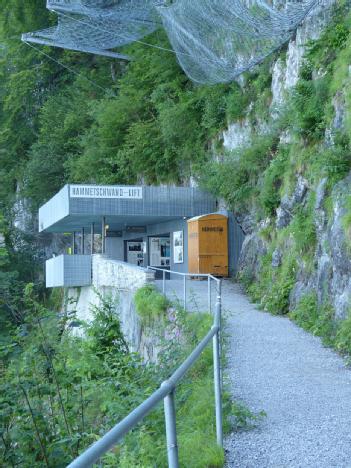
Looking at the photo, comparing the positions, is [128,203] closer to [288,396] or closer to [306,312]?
[306,312]

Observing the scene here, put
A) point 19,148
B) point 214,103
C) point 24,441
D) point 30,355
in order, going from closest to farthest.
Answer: point 24,441
point 30,355
point 214,103
point 19,148

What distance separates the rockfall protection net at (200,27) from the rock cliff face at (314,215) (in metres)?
0.76

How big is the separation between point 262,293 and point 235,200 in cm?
704

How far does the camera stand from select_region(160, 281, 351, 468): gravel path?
569 cm

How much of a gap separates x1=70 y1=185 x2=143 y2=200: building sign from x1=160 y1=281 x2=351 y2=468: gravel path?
13145mm

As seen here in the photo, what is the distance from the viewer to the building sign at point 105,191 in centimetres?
2644

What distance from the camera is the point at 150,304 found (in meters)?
16.2

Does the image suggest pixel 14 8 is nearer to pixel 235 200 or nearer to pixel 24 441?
pixel 235 200

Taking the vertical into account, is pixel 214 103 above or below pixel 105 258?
above

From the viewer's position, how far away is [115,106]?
37594 mm

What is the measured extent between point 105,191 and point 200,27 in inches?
282

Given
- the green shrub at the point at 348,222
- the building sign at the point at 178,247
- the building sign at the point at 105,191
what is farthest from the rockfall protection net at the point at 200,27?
the green shrub at the point at 348,222

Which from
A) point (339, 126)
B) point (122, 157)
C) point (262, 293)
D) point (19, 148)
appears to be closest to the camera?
point (339, 126)

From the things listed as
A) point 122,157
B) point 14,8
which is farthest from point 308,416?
point 14,8
